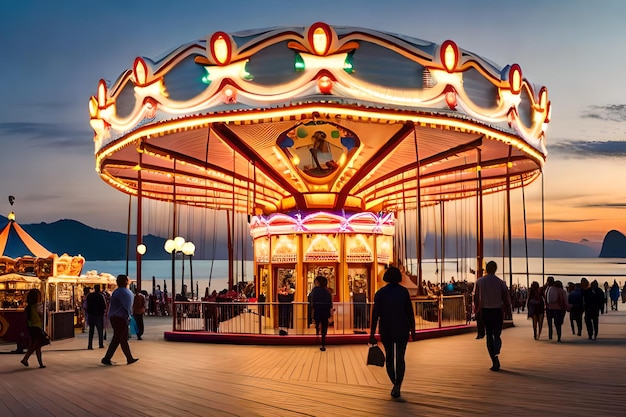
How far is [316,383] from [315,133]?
34.2ft

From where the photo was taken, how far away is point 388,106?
51.5 feet

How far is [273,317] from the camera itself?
59.4 ft

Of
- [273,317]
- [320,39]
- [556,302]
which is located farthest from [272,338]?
[320,39]

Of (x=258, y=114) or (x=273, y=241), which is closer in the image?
(x=258, y=114)

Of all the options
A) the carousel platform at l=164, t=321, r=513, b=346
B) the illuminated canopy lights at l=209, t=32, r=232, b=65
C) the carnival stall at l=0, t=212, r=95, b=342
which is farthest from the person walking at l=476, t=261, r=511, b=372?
the carnival stall at l=0, t=212, r=95, b=342

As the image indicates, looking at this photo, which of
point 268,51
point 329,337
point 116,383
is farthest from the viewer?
point 329,337

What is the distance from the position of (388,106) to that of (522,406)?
29.4ft

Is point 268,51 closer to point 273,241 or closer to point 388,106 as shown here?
point 388,106

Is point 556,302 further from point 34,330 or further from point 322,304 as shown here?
point 34,330

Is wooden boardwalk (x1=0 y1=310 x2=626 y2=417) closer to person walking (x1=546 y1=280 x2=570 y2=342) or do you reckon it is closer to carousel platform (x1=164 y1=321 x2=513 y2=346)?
person walking (x1=546 y1=280 x2=570 y2=342)

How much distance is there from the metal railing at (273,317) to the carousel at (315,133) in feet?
0.27

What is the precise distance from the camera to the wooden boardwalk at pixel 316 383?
7938mm

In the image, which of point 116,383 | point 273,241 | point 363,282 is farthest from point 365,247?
point 116,383

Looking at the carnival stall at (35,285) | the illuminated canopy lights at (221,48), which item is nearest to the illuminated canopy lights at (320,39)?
the illuminated canopy lights at (221,48)
